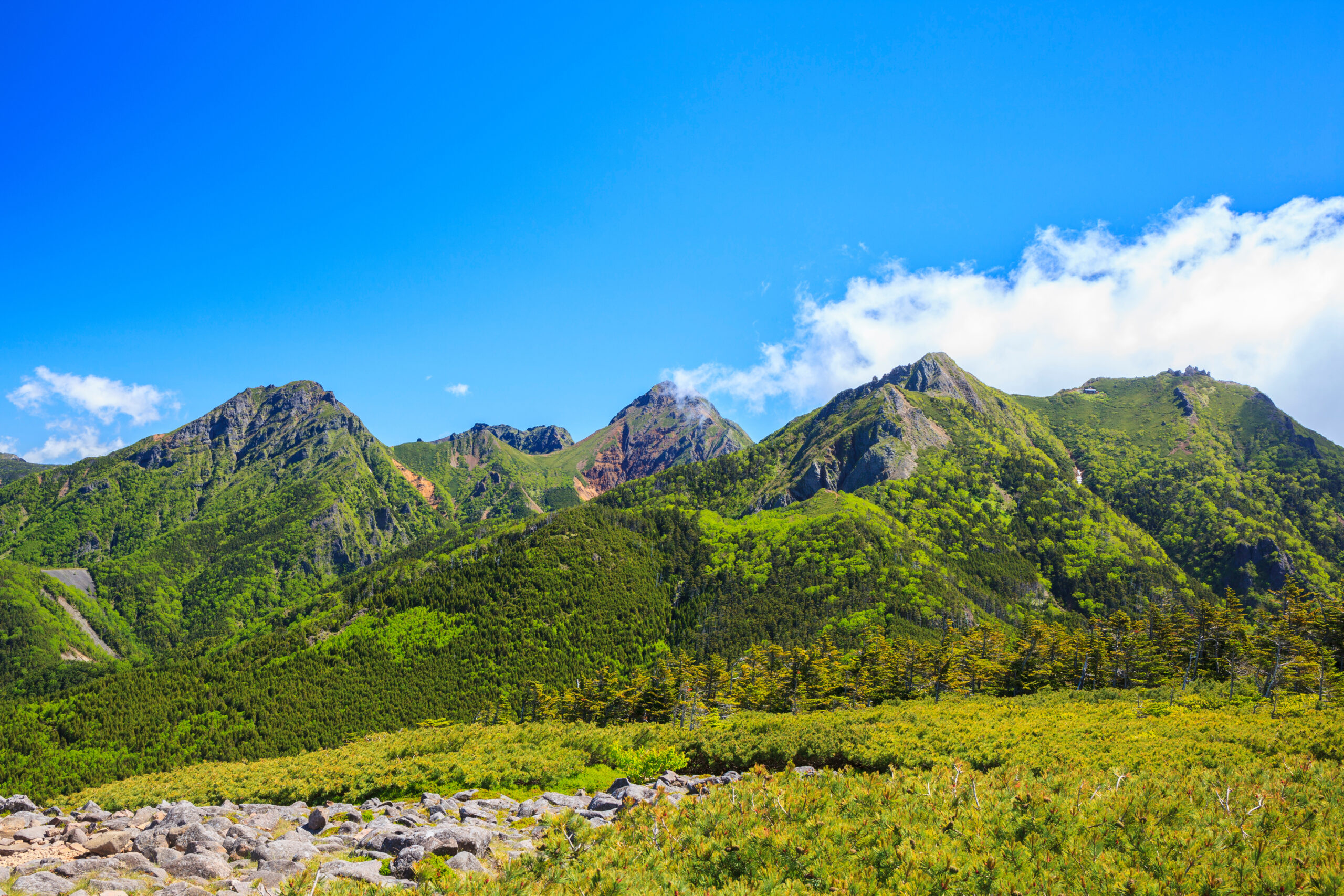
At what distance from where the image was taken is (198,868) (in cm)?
A: 1341

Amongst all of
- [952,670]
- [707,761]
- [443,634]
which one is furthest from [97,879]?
[443,634]

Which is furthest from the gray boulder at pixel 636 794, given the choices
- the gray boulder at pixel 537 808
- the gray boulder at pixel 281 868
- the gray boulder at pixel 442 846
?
the gray boulder at pixel 281 868

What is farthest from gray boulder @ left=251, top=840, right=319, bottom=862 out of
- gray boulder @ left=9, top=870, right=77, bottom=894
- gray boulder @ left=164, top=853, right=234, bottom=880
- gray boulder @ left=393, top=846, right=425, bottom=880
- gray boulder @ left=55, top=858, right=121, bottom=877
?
gray boulder @ left=9, top=870, right=77, bottom=894

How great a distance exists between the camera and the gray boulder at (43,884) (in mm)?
11680

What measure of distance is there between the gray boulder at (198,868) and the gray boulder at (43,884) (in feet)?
5.62

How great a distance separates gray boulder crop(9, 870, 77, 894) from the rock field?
0.08 ft

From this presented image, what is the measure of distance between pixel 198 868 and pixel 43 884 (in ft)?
8.61

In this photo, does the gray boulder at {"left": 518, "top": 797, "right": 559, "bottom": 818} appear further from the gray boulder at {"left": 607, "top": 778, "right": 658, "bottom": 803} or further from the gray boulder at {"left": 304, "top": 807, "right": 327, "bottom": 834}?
the gray boulder at {"left": 304, "top": 807, "right": 327, "bottom": 834}

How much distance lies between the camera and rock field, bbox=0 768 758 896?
12516 millimetres

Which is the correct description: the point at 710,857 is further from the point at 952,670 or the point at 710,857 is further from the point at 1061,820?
the point at 952,670

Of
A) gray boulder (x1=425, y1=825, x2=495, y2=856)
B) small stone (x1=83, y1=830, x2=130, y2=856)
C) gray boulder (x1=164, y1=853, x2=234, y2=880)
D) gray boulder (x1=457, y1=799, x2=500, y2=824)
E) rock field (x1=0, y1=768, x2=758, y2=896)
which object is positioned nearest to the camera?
rock field (x1=0, y1=768, x2=758, y2=896)

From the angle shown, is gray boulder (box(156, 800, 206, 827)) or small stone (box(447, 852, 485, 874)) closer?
small stone (box(447, 852, 485, 874))

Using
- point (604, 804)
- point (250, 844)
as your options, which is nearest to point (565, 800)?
point (604, 804)

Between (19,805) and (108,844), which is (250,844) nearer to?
(108,844)
